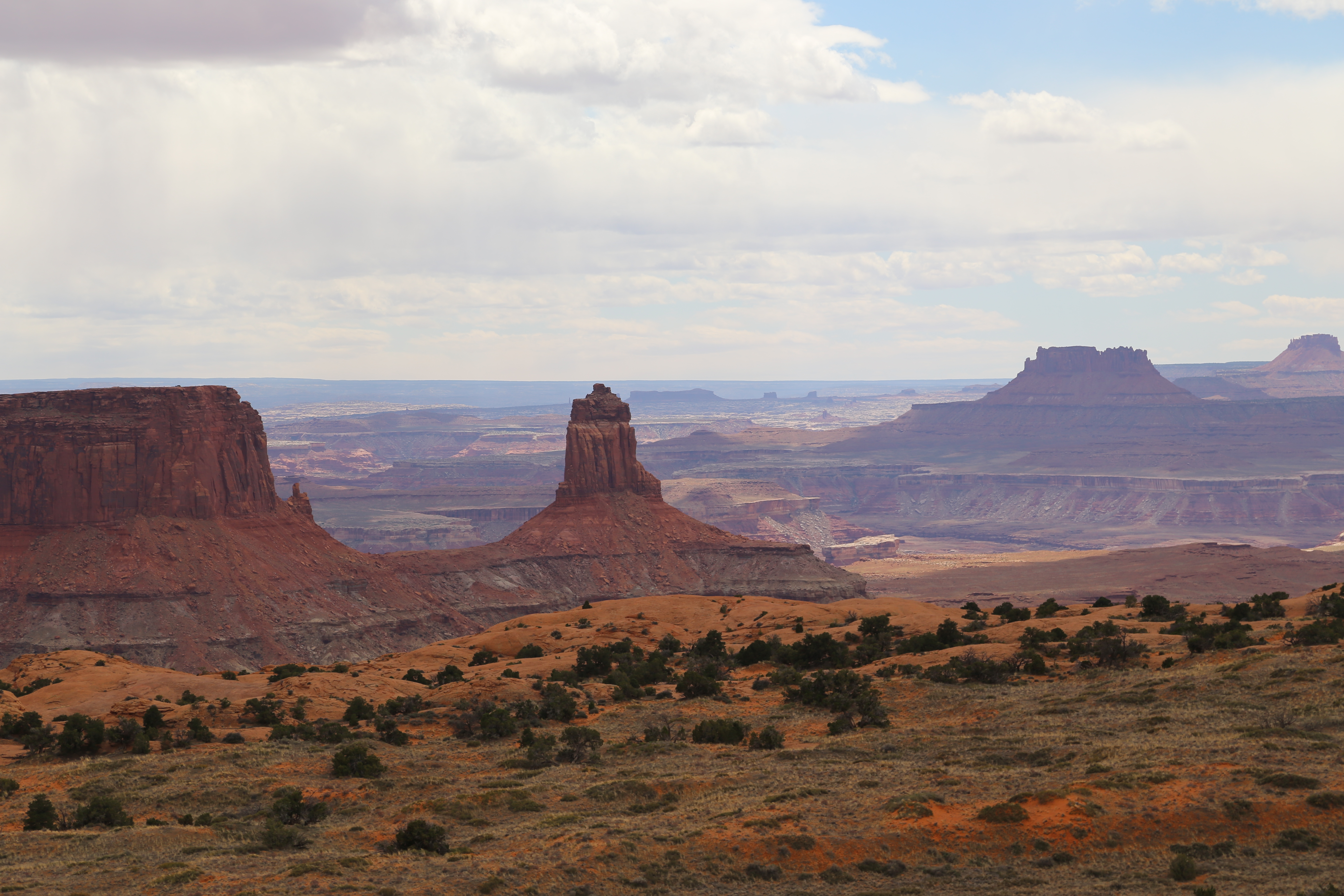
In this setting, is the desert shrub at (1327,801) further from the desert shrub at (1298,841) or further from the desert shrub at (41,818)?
the desert shrub at (41,818)

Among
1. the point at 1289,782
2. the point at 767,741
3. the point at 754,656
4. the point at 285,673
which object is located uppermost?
the point at 1289,782

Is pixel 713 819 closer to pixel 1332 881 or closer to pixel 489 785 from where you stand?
pixel 489 785

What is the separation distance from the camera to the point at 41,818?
126 feet

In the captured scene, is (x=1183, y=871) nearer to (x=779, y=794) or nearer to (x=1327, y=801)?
(x=1327, y=801)

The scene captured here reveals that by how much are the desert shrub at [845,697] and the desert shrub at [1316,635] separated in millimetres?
15292

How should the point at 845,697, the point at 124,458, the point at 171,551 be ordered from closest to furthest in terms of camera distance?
the point at 845,697
the point at 171,551
the point at 124,458

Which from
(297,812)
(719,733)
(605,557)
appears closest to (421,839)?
(297,812)

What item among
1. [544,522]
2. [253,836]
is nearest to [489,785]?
[253,836]

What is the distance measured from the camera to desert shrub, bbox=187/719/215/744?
49625 millimetres

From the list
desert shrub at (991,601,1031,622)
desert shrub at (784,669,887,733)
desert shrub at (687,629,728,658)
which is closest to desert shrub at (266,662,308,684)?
desert shrub at (687,629,728,658)

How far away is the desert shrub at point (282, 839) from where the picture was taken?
3491 cm

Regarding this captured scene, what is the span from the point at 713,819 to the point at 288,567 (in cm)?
9750

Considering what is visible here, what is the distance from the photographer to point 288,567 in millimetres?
125375

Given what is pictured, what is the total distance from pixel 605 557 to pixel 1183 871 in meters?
126
